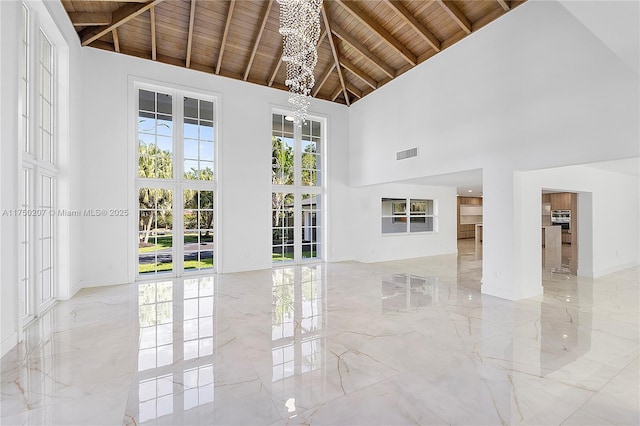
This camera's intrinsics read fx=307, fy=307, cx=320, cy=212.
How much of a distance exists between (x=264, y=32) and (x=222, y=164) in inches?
127

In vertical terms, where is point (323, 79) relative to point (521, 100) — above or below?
above

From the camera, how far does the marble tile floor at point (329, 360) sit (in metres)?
2.25

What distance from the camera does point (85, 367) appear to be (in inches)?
114

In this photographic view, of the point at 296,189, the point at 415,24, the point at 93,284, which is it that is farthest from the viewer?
the point at 296,189

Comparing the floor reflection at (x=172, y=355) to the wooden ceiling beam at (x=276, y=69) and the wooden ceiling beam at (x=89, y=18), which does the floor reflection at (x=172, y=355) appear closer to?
the wooden ceiling beam at (x=89, y=18)

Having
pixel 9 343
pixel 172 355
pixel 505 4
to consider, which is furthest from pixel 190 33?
pixel 172 355

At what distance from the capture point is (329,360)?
303 cm

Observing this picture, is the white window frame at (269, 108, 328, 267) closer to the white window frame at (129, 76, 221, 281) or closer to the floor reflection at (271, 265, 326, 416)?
the white window frame at (129, 76, 221, 281)

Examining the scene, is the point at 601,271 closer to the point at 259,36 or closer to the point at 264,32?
the point at 259,36

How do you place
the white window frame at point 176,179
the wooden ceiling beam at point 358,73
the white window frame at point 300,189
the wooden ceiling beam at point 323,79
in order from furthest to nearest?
the white window frame at point 300,189 → the wooden ceiling beam at point 323,79 → the wooden ceiling beam at point 358,73 → the white window frame at point 176,179

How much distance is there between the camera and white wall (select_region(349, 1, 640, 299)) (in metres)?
4.00

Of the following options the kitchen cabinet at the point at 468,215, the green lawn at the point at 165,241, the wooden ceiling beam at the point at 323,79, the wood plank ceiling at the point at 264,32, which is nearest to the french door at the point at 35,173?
the wood plank ceiling at the point at 264,32

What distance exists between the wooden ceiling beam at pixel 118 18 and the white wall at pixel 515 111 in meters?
5.58

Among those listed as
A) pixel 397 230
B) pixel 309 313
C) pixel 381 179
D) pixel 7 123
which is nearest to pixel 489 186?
pixel 381 179
